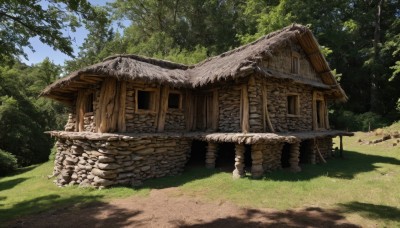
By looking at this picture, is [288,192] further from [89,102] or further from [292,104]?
[89,102]

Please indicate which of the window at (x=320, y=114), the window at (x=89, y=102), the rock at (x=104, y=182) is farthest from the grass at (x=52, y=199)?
the window at (x=320, y=114)

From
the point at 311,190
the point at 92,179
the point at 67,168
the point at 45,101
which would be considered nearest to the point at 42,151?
the point at 45,101

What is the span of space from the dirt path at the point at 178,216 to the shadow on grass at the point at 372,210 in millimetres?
592

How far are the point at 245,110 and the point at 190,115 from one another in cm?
295

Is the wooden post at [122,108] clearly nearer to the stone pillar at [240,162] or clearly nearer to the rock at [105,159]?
the rock at [105,159]

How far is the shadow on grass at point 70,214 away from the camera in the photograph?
21.6 feet

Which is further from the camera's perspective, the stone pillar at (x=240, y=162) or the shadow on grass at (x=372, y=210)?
the stone pillar at (x=240, y=162)

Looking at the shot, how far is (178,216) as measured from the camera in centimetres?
671

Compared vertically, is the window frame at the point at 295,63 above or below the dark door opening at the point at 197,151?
above

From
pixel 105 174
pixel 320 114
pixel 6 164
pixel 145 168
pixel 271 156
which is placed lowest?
pixel 6 164

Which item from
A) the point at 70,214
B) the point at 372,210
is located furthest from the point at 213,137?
the point at 372,210

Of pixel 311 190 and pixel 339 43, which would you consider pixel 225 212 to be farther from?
pixel 339 43

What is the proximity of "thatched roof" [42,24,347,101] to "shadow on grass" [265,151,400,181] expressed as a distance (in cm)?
372

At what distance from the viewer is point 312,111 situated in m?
14.3
